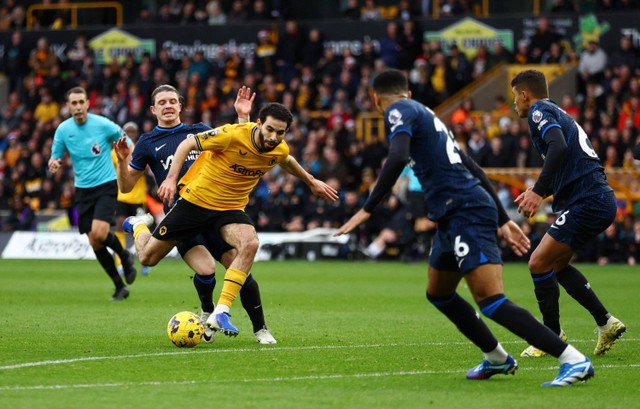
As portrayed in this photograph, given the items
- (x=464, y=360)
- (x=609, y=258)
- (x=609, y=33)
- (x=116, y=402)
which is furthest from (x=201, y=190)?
(x=609, y=33)

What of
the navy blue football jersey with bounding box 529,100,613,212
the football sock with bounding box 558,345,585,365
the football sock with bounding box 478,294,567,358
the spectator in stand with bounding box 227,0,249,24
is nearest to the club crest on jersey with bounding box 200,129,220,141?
the navy blue football jersey with bounding box 529,100,613,212

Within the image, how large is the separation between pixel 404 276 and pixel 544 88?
462 inches

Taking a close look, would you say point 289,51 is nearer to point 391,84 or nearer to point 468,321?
point 391,84

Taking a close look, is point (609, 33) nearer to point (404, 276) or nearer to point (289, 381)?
point (404, 276)

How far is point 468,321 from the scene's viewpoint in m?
8.53

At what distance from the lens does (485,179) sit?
852 cm

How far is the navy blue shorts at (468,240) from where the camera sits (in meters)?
8.15

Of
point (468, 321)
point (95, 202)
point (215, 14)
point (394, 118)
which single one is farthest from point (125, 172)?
point (215, 14)

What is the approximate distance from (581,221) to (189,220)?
346cm

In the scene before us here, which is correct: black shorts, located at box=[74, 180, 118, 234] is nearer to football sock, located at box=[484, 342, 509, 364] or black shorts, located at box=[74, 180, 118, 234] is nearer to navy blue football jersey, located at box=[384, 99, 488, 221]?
navy blue football jersey, located at box=[384, 99, 488, 221]

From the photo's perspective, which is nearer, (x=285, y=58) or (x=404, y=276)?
(x=404, y=276)

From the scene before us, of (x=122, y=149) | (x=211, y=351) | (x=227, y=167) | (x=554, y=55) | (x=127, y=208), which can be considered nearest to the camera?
(x=211, y=351)

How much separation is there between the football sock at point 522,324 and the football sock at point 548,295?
2169 mm

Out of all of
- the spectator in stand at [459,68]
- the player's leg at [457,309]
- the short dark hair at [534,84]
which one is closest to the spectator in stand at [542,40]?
the spectator in stand at [459,68]
